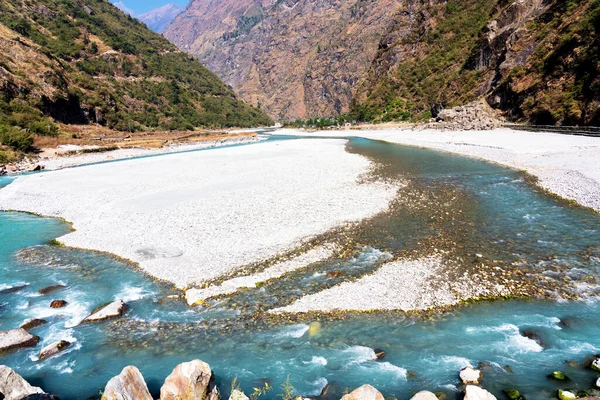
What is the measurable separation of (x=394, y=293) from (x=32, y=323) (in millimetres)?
13543

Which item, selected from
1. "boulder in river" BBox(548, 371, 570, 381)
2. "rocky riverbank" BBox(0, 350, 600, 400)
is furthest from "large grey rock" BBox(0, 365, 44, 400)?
"boulder in river" BBox(548, 371, 570, 381)

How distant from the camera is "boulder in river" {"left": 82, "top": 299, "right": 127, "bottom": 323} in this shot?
12336mm

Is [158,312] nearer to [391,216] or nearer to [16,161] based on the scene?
[391,216]

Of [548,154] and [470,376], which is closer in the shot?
[470,376]

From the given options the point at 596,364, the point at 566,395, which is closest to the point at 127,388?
the point at 566,395

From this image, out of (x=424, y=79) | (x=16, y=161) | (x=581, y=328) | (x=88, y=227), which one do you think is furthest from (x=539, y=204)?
(x=424, y=79)

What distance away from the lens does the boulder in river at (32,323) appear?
12.1 meters

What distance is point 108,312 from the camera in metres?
12.5

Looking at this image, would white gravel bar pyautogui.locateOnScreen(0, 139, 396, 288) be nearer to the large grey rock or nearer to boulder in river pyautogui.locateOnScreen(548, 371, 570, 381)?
the large grey rock

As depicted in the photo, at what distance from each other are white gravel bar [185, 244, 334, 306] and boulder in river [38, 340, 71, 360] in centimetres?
410

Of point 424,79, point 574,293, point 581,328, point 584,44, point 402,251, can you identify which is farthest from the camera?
point 424,79

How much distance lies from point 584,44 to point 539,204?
52.0 m

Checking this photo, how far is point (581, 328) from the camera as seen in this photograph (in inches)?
408

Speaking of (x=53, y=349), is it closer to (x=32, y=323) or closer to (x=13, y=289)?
(x=32, y=323)
